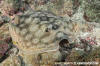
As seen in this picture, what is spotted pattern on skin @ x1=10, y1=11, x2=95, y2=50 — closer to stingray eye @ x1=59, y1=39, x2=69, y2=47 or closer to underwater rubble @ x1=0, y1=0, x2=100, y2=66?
underwater rubble @ x1=0, y1=0, x2=100, y2=66

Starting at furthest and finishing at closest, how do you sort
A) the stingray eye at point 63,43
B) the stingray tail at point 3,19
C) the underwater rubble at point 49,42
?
the stingray tail at point 3,19
the stingray eye at point 63,43
the underwater rubble at point 49,42

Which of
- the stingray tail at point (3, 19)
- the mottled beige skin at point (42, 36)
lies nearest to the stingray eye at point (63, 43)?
the mottled beige skin at point (42, 36)

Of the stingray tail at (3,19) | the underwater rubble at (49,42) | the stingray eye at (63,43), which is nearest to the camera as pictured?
the underwater rubble at (49,42)

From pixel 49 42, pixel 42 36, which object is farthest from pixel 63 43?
pixel 42 36

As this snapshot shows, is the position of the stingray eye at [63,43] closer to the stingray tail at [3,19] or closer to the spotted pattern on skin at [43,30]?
the spotted pattern on skin at [43,30]

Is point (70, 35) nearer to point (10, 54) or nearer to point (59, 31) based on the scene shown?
point (59, 31)

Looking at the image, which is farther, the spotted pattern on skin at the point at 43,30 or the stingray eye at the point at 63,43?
the stingray eye at the point at 63,43

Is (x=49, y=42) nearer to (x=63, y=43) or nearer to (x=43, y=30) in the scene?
(x=43, y=30)

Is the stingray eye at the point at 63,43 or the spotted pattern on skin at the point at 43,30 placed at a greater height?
the spotted pattern on skin at the point at 43,30

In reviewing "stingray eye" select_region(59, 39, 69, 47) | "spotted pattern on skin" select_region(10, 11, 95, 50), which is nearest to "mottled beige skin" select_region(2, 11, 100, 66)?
"spotted pattern on skin" select_region(10, 11, 95, 50)
